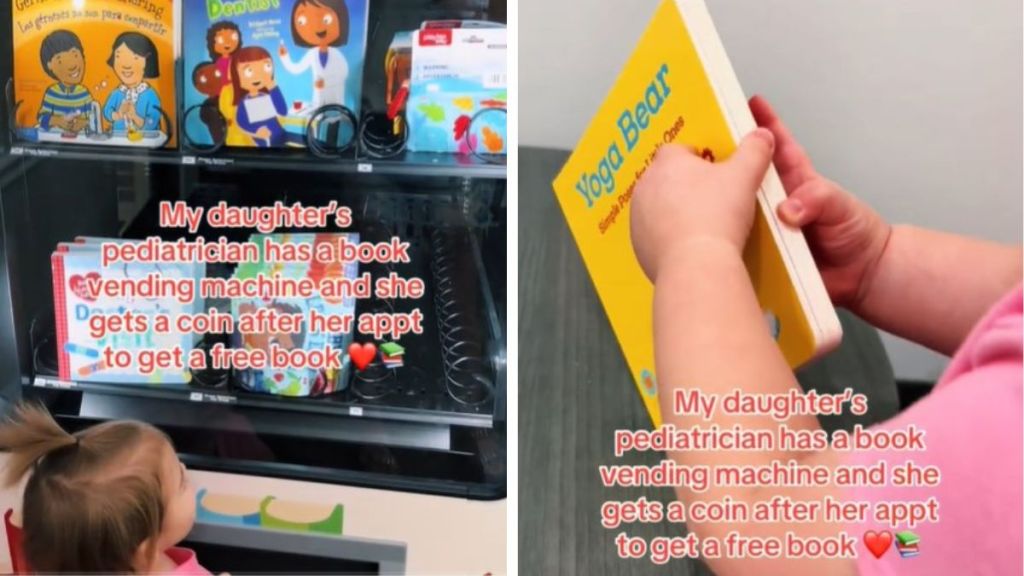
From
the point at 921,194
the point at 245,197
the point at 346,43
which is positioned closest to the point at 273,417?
the point at 245,197

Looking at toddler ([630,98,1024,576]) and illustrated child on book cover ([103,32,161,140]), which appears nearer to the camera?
toddler ([630,98,1024,576])

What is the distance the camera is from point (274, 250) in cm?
91

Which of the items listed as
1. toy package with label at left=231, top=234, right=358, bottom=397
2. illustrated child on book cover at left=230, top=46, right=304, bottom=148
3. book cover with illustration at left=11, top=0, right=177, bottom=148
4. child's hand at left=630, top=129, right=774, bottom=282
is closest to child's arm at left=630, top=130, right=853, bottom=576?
child's hand at left=630, top=129, right=774, bottom=282

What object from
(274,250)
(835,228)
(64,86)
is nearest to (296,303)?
(274,250)

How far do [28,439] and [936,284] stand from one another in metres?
0.88

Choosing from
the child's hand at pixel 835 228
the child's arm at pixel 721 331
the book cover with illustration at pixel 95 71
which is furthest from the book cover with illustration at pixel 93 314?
the child's hand at pixel 835 228

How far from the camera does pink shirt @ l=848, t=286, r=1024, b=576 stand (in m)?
0.64

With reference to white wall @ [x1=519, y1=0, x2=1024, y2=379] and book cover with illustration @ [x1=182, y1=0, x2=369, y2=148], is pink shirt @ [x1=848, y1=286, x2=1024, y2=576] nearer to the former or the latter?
white wall @ [x1=519, y1=0, x2=1024, y2=379]

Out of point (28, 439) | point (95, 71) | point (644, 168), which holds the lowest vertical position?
point (28, 439)

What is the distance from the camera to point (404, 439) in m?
1.06

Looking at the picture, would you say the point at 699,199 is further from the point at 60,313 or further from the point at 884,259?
the point at 60,313

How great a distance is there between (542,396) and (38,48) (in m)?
0.61

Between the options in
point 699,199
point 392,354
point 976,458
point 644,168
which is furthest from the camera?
point 392,354

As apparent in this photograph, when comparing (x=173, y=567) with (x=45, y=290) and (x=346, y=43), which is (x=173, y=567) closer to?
(x=45, y=290)
